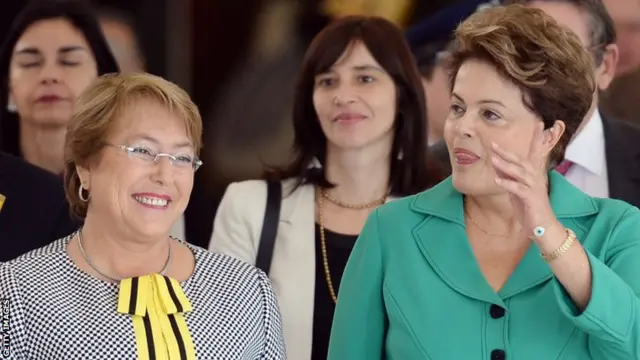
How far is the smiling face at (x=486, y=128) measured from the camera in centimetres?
238

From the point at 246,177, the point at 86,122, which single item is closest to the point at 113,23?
the point at 246,177

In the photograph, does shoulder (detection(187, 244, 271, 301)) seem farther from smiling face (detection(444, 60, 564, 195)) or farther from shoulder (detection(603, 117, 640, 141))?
shoulder (detection(603, 117, 640, 141))

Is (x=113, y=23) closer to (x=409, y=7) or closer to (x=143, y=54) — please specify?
(x=143, y=54)

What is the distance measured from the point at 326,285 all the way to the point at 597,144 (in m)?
1.14

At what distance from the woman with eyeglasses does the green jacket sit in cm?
31

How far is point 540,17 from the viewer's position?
2.42 meters

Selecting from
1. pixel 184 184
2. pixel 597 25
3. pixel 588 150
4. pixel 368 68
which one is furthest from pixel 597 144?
pixel 184 184

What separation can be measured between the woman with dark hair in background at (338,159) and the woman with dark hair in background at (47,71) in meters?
1.08

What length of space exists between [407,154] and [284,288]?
25.0 inches

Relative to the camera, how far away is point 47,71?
431 centimetres

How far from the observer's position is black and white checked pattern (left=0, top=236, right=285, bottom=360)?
7.96 feet

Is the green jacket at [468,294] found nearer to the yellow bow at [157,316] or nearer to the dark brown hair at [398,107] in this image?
the yellow bow at [157,316]

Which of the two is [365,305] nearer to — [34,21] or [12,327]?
[12,327]

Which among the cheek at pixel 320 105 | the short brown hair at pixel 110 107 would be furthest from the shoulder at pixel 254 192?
the short brown hair at pixel 110 107
